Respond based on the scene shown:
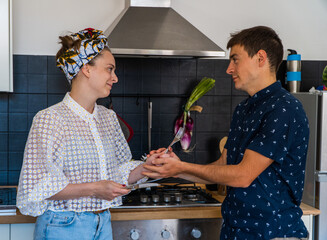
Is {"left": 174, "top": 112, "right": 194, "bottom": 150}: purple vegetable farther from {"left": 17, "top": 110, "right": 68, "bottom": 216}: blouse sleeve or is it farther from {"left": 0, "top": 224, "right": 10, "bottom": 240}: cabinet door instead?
{"left": 17, "top": 110, "right": 68, "bottom": 216}: blouse sleeve

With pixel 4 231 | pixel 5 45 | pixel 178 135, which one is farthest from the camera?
pixel 178 135

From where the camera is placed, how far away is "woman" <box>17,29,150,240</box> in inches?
63.8

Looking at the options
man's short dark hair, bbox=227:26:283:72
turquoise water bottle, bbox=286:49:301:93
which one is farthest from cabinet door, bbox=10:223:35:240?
turquoise water bottle, bbox=286:49:301:93

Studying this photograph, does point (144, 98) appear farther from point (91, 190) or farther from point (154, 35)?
point (91, 190)

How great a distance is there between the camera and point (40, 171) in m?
1.62

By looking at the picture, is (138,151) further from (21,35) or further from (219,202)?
(21,35)

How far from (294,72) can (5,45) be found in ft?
6.47

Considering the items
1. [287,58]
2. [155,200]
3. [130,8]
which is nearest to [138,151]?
[155,200]

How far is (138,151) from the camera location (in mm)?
3012

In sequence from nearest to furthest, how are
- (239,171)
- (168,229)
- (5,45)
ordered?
1. (239,171)
2. (168,229)
3. (5,45)

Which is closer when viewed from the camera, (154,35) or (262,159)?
(262,159)

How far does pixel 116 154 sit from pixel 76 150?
33 cm

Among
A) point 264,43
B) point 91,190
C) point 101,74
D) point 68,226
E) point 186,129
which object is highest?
point 264,43

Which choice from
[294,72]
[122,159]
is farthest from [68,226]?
[294,72]
